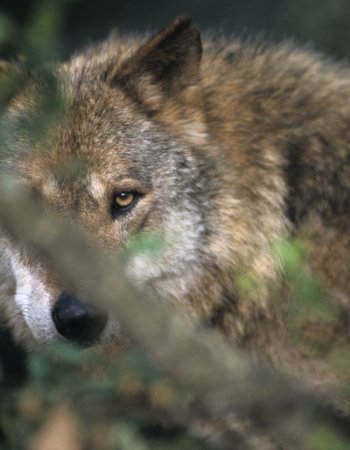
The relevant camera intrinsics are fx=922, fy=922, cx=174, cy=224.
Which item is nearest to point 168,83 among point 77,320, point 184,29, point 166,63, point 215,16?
point 166,63

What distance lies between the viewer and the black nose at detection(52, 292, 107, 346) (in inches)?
156

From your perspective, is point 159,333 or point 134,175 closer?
point 159,333

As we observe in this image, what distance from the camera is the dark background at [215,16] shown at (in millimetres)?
8273

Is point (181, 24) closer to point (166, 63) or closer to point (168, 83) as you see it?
point (166, 63)

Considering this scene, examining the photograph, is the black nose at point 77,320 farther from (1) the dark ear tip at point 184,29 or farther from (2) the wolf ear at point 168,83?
(1) the dark ear tip at point 184,29

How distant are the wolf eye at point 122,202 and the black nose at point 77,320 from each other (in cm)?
59

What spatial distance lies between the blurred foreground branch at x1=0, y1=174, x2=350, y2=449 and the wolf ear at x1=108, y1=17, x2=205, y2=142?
289 centimetres

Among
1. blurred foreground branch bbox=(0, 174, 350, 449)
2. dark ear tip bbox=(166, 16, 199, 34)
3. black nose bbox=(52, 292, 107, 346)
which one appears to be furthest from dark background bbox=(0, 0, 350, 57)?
blurred foreground branch bbox=(0, 174, 350, 449)

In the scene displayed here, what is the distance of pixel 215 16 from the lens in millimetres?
8805

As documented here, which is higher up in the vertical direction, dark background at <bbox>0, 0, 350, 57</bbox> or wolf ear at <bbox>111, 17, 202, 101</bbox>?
dark background at <bbox>0, 0, 350, 57</bbox>

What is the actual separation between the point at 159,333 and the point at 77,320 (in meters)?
2.29

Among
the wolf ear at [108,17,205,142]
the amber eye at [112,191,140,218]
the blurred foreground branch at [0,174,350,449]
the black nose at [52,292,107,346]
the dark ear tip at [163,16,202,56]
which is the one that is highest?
the dark ear tip at [163,16,202,56]

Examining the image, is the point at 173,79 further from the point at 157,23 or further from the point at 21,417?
the point at 157,23

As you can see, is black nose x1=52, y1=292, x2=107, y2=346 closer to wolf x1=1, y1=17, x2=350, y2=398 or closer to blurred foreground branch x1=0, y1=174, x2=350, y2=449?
wolf x1=1, y1=17, x2=350, y2=398
